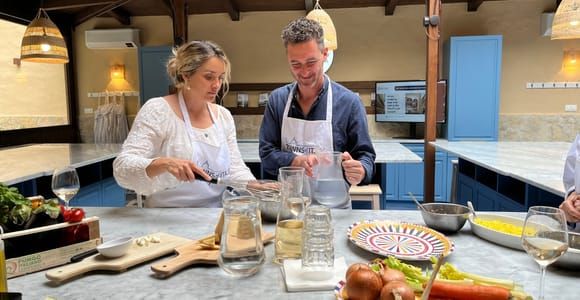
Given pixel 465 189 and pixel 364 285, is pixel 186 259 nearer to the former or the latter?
pixel 364 285

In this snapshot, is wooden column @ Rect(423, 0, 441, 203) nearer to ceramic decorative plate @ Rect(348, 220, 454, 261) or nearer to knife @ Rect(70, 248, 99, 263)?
ceramic decorative plate @ Rect(348, 220, 454, 261)

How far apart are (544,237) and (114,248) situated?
103 cm

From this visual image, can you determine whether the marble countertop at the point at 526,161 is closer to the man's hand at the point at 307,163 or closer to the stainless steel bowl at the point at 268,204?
the man's hand at the point at 307,163

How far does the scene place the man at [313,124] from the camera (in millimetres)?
1816

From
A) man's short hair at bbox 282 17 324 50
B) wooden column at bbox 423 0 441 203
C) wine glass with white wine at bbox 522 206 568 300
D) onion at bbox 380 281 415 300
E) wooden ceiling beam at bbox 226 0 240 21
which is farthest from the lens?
wooden ceiling beam at bbox 226 0 240 21

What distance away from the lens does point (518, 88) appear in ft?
20.2

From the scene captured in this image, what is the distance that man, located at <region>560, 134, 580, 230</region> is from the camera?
1367 mm

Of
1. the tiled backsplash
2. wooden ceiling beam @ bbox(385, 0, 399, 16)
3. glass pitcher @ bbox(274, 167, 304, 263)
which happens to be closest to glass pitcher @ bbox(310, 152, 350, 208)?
glass pitcher @ bbox(274, 167, 304, 263)

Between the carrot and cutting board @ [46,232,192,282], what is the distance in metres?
0.70

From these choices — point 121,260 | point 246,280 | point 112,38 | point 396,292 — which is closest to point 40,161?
point 121,260

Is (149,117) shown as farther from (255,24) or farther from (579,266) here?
(255,24)

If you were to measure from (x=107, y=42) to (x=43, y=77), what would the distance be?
111cm

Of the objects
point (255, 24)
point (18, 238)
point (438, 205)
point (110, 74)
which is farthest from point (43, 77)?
point (438, 205)

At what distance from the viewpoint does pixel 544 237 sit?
871 millimetres
